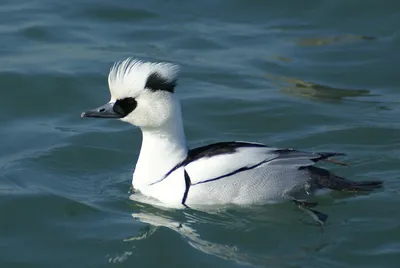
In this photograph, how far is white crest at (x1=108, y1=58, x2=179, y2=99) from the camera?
9609mm

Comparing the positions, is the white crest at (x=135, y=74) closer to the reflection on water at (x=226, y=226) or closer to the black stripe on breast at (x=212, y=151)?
the black stripe on breast at (x=212, y=151)

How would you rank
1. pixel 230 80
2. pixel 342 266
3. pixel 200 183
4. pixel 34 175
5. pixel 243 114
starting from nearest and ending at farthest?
1. pixel 342 266
2. pixel 200 183
3. pixel 34 175
4. pixel 243 114
5. pixel 230 80

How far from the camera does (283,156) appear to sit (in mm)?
9852

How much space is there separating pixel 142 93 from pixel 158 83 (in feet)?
0.63

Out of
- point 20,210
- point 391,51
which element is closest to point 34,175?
point 20,210

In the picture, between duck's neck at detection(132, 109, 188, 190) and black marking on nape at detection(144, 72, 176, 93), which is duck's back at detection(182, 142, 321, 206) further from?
black marking on nape at detection(144, 72, 176, 93)

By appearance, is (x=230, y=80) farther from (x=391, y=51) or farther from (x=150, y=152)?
(x=150, y=152)

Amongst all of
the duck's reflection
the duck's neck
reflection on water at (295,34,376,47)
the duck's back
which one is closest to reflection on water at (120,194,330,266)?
the duck's reflection

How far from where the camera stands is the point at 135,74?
9.63 meters

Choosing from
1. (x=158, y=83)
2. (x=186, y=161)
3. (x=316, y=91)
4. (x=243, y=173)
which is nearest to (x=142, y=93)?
(x=158, y=83)

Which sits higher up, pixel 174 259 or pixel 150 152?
pixel 150 152

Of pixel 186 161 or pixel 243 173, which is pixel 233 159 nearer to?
pixel 243 173

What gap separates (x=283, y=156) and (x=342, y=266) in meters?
1.54

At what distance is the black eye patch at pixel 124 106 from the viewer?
32.1 ft
